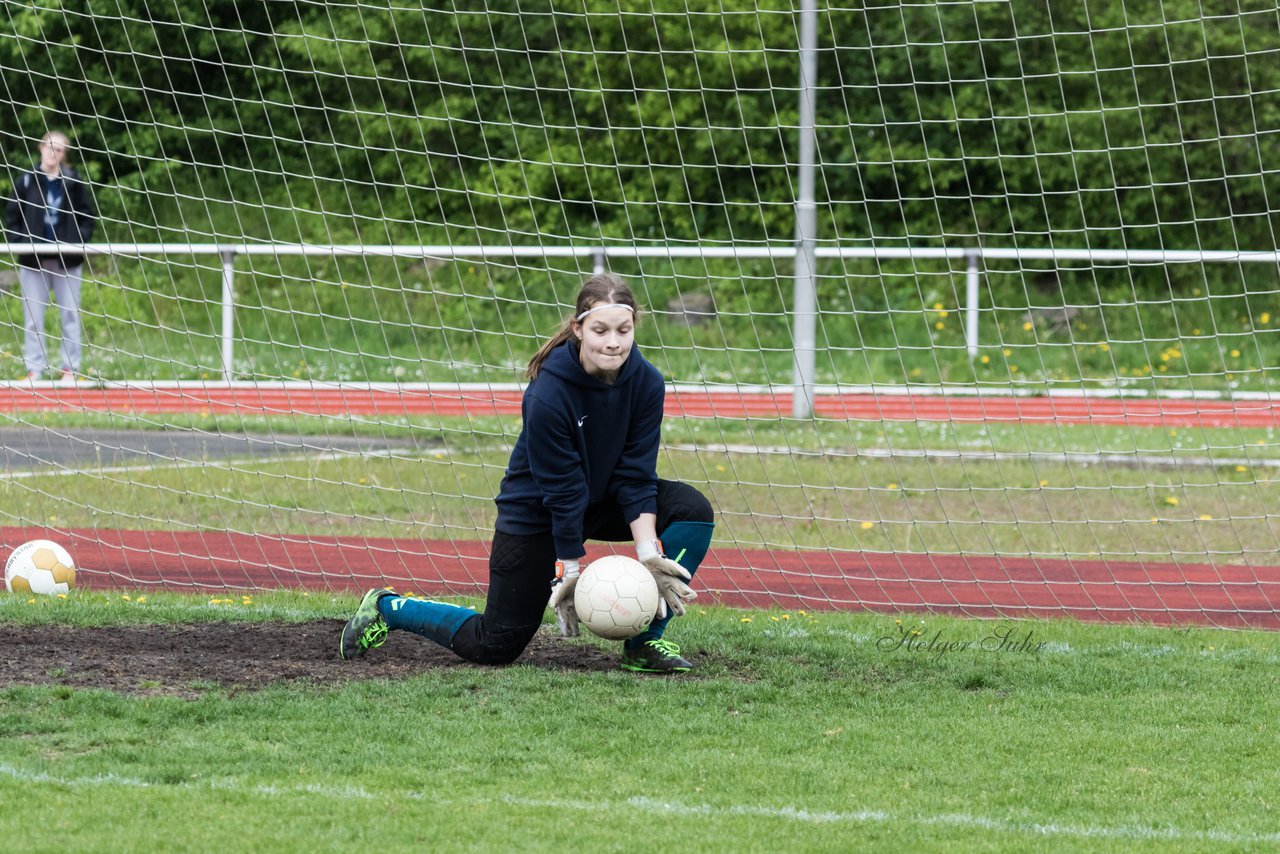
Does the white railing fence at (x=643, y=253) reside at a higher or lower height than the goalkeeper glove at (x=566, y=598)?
higher

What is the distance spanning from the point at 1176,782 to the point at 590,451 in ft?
6.99

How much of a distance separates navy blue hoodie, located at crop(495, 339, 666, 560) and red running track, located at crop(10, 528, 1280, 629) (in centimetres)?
176

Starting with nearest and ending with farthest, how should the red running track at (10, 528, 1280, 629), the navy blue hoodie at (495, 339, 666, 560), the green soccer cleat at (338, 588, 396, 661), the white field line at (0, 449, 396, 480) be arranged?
the navy blue hoodie at (495, 339, 666, 560)
the green soccer cleat at (338, 588, 396, 661)
the red running track at (10, 528, 1280, 629)
the white field line at (0, 449, 396, 480)

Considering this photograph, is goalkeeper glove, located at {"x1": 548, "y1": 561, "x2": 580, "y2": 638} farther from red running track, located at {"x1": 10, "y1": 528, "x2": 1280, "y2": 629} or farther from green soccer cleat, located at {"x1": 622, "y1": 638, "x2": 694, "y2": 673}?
red running track, located at {"x1": 10, "y1": 528, "x2": 1280, "y2": 629}

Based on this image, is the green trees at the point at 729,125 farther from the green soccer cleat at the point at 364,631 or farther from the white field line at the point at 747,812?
the white field line at the point at 747,812

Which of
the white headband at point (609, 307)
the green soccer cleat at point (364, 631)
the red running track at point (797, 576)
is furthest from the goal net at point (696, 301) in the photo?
the white headband at point (609, 307)

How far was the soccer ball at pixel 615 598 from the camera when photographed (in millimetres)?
5199

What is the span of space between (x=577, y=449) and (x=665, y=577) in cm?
52

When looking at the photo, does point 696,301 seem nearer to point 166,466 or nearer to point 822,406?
point 822,406

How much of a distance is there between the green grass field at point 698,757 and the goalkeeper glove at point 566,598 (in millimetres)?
172

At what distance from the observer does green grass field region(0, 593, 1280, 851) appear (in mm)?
3699

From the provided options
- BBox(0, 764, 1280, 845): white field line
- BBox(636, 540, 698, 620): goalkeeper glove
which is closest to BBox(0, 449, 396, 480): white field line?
BBox(636, 540, 698, 620): goalkeeper glove

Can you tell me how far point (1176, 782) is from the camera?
422cm

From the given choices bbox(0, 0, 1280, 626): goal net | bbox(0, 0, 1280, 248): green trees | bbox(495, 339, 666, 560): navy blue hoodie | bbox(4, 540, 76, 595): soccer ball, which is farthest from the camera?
bbox(0, 0, 1280, 248): green trees
